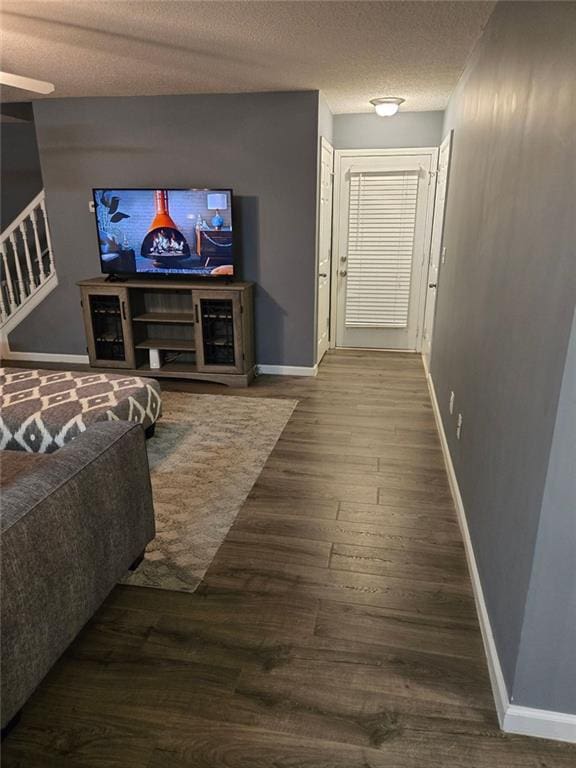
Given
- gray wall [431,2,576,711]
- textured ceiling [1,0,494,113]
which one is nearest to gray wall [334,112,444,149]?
textured ceiling [1,0,494,113]

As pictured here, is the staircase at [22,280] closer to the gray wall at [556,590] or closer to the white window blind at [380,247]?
the white window blind at [380,247]

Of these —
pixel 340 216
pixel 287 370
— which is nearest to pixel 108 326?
pixel 287 370

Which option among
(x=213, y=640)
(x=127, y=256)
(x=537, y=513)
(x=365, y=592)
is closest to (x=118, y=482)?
(x=213, y=640)

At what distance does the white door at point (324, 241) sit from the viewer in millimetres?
4586

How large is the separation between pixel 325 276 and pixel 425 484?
9.44ft

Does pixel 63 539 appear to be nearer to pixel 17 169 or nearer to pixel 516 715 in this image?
pixel 516 715

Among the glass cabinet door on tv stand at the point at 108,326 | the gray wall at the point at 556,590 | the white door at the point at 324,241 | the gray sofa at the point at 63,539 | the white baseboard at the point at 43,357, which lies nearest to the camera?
the gray wall at the point at 556,590

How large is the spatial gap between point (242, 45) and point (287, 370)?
2672 millimetres

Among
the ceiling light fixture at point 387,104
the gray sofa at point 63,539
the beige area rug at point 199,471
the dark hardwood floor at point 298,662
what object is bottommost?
the dark hardwood floor at point 298,662

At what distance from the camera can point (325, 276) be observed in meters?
5.14

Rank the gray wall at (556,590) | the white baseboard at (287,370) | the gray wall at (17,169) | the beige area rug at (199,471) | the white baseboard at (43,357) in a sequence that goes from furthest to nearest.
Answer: the gray wall at (17,169) < the white baseboard at (43,357) < the white baseboard at (287,370) < the beige area rug at (199,471) < the gray wall at (556,590)

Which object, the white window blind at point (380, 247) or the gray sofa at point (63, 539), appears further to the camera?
the white window blind at point (380, 247)

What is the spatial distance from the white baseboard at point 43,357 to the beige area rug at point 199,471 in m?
1.43

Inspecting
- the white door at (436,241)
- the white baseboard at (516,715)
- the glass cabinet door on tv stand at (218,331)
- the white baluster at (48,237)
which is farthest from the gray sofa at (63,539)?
the white baluster at (48,237)
